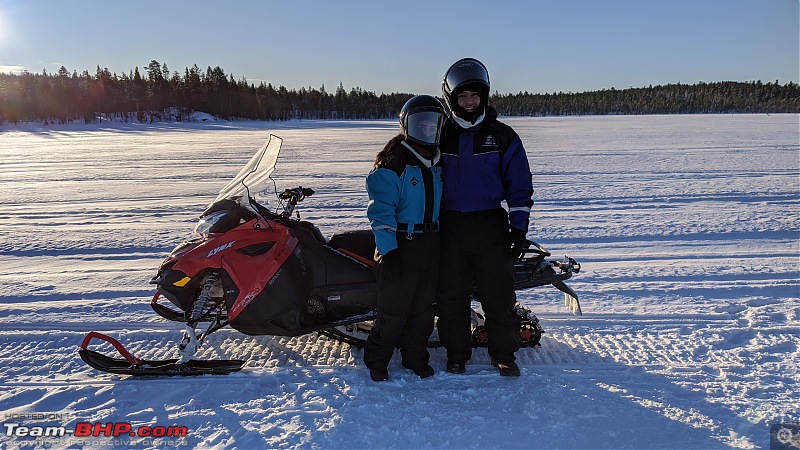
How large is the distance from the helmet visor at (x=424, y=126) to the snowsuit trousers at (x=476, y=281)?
1.61 feet

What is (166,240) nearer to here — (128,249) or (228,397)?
(128,249)

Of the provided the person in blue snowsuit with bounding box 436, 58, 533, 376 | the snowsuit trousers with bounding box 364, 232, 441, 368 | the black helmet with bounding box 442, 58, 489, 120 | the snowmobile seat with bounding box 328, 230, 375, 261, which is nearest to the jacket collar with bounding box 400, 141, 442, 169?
the person in blue snowsuit with bounding box 436, 58, 533, 376

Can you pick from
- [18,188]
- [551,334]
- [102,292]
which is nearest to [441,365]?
[551,334]

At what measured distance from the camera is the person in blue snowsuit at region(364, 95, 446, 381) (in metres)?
3.06

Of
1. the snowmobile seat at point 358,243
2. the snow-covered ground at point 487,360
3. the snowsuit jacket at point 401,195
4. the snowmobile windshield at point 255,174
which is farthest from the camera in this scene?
the snowmobile seat at point 358,243

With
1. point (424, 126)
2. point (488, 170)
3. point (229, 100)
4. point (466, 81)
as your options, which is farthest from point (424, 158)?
point (229, 100)

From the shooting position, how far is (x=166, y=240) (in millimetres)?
6172

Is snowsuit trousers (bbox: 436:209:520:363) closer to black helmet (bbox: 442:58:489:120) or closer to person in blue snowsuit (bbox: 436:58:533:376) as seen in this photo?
person in blue snowsuit (bbox: 436:58:533:376)

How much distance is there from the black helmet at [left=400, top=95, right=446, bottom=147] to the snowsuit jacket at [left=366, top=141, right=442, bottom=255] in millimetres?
77

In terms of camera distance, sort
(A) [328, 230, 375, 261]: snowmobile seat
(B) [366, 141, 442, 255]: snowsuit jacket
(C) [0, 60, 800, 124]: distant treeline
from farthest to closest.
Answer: (C) [0, 60, 800, 124]: distant treeline, (A) [328, 230, 375, 261]: snowmobile seat, (B) [366, 141, 442, 255]: snowsuit jacket

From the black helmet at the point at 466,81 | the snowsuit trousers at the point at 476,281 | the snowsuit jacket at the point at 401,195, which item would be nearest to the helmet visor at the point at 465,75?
the black helmet at the point at 466,81

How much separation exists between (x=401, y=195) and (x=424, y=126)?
422 millimetres

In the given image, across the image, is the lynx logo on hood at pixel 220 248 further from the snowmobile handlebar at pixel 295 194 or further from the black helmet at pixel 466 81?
the black helmet at pixel 466 81

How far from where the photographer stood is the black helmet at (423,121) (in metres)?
3.08
